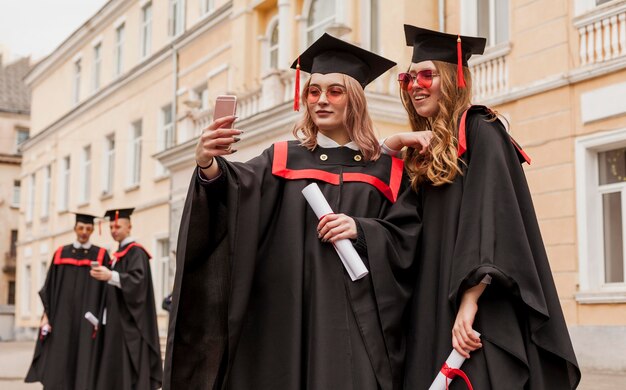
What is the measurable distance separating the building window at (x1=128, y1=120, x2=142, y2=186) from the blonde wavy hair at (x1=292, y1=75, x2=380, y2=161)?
24.3 meters

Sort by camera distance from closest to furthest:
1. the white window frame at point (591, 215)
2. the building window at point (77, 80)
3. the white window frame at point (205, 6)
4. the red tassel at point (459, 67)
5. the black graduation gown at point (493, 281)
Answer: the black graduation gown at point (493, 281)
the red tassel at point (459, 67)
the white window frame at point (591, 215)
the white window frame at point (205, 6)
the building window at point (77, 80)

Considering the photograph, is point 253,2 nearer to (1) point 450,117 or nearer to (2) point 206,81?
(2) point 206,81

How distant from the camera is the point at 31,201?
38.4 m

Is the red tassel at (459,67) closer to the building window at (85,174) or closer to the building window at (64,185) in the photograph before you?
the building window at (85,174)

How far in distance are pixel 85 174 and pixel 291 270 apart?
30.0 meters

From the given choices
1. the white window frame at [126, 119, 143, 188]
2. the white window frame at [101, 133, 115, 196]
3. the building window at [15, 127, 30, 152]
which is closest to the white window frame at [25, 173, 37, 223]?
the white window frame at [101, 133, 115, 196]

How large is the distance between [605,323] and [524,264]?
9.00 metres

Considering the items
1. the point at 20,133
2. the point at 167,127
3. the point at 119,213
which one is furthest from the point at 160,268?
the point at 20,133

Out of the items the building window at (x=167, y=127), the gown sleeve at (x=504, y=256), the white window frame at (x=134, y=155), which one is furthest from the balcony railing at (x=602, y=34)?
the white window frame at (x=134, y=155)

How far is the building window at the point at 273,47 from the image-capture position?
69.0 feet

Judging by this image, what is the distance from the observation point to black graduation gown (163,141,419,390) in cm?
379

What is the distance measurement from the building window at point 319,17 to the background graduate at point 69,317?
8747 millimetres

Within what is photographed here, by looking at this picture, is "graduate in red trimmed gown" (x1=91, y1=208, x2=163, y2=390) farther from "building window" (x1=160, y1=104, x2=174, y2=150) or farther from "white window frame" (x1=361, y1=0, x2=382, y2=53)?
"building window" (x1=160, y1=104, x2=174, y2=150)

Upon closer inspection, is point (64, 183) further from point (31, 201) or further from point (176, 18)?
point (176, 18)
